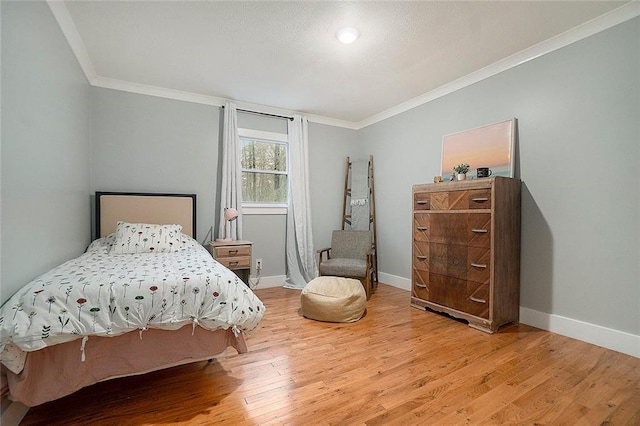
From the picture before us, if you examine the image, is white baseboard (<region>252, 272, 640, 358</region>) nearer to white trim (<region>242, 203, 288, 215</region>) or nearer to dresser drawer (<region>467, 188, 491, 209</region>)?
dresser drawer (<region>467, 188, 491, 209</region>)

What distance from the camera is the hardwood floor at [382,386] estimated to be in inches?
60.9

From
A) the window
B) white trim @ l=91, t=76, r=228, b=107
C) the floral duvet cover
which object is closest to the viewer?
the floral duvet cover

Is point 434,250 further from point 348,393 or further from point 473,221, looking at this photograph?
point 348,393

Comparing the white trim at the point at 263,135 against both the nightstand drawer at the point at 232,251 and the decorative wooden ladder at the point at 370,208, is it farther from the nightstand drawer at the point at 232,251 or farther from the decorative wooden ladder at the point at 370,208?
the nightstand drawer at the point at 232,251

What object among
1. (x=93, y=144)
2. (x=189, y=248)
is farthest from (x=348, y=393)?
(x=93, y=144)

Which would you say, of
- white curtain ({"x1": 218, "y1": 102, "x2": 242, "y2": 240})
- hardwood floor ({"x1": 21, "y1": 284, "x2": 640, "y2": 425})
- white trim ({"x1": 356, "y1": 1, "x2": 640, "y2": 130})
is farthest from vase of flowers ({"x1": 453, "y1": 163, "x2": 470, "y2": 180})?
white curtain ({"x1": 218, "y1": 102, "x2": 242, "y2": 240})

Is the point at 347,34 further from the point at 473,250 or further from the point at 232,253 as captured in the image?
the point at 232,253

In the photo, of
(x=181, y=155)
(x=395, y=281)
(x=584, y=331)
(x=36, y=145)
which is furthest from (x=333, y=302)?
(x=181, y=155)

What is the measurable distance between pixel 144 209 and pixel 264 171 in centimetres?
168

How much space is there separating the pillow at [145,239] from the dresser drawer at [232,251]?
486mm

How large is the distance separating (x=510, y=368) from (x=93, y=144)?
4.56 m

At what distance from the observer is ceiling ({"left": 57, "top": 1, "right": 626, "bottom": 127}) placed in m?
2.20

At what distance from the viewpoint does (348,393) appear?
1744 millimetres

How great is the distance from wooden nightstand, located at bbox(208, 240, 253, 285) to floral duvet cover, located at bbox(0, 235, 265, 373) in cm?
133
